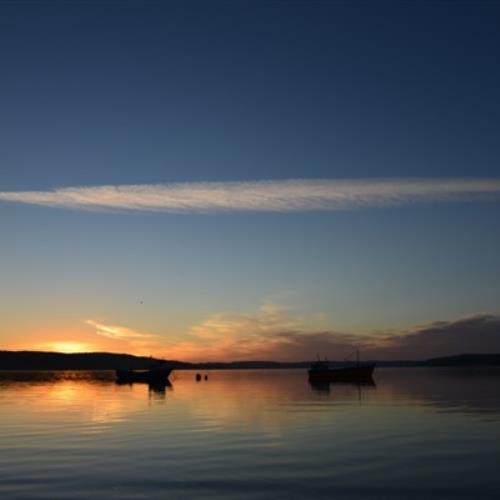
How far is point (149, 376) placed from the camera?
14212 centimetres

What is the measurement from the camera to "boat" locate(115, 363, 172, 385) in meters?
139

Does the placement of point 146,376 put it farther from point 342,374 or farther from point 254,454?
point 254,454

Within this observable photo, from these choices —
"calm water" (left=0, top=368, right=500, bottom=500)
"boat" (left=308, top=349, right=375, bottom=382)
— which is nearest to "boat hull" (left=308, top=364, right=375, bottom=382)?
"boat" (left=308, top=349, right=375, bottom=382)

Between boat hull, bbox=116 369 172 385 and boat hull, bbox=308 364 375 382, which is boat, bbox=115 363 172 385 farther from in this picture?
boat hull, bbox=308 364 375 382

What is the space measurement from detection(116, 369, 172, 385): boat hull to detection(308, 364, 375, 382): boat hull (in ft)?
104

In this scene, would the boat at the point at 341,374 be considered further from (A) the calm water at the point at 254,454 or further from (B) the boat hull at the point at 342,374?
(A) the calm water at the point at 254,454

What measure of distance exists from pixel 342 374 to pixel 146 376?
4357cm

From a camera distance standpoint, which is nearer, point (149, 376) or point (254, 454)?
point (254, 454)

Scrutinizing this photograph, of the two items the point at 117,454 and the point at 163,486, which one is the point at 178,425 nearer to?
the point at 117,454

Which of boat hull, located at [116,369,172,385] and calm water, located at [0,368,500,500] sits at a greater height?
boat hull, located at [116,369,172,385]

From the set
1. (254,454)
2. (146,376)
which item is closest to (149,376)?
(146,376)

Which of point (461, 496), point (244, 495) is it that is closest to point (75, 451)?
point (244, 495)

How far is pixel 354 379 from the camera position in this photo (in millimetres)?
141375

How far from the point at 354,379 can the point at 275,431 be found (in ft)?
324
